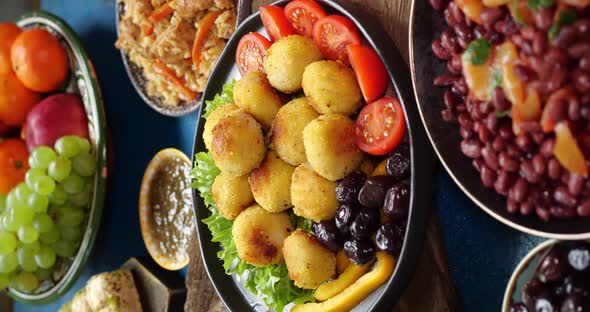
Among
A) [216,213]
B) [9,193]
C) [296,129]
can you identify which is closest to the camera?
[296,129]

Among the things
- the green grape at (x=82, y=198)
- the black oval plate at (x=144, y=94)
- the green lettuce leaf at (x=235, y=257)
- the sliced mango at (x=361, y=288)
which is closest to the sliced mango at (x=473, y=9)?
the sliced mango at (x=361, y=288)

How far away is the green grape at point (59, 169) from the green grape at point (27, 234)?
0.82ft

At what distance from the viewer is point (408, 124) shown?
1301 millimetres

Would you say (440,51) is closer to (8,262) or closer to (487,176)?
(487,176)

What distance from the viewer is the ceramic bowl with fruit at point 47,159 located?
276 centimetres

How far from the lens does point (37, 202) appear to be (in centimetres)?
271

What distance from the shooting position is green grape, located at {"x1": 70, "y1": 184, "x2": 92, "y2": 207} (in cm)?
287

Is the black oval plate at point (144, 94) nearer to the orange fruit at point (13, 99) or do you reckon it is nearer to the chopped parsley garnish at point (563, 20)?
the orange fruit at point (13, 99)

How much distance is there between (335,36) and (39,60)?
2101mm

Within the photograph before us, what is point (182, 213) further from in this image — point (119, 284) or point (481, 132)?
point (481, 132)

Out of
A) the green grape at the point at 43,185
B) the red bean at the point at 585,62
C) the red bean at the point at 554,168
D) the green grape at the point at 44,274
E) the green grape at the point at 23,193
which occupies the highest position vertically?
the red bean at the point at 585,62

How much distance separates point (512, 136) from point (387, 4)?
0.54 meters

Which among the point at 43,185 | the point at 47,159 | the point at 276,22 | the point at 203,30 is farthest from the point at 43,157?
the point at 276,22

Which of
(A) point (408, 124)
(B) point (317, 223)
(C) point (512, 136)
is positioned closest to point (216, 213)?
(B) point (317, 223)
